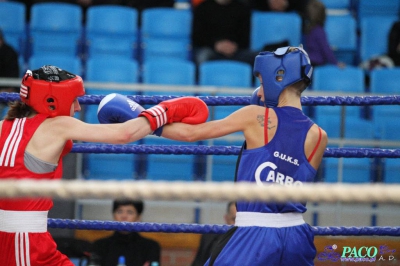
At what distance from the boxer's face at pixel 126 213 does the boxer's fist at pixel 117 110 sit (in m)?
1.88

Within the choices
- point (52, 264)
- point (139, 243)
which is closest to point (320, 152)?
point (52, 264)

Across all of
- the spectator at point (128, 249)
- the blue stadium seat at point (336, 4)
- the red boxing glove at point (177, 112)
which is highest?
the blue stadium seat at point (336, 4)

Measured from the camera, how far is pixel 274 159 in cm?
294

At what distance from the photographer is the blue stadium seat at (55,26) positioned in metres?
7.55

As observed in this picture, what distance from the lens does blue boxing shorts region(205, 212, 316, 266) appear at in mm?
2855

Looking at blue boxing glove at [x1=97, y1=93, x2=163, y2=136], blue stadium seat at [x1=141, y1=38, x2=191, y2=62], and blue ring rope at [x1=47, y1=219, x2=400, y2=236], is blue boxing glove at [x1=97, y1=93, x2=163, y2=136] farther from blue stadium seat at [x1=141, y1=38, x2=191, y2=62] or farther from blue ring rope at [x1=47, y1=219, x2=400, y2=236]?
blue stadium seat at [x1=141, y1=38, x2=191, y2=62]

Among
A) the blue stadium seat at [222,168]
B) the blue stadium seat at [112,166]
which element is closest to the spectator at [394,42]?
the blue stadium seat at [222,168]

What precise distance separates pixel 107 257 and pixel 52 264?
5.21 feet

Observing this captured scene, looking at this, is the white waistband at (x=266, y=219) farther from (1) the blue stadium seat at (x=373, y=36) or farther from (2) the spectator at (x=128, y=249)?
(1) the blue stadium seat at (x=373, y=36)

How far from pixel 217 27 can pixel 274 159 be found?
4.74 m

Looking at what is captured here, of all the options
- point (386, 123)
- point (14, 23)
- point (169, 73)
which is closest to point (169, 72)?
point (169, 73)

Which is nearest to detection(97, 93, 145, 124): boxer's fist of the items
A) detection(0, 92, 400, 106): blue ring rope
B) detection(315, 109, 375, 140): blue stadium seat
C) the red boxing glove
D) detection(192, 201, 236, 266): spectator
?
the red boxing glove

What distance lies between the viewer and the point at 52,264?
3166 millimetres

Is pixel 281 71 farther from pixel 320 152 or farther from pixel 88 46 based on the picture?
pixel 88 46
